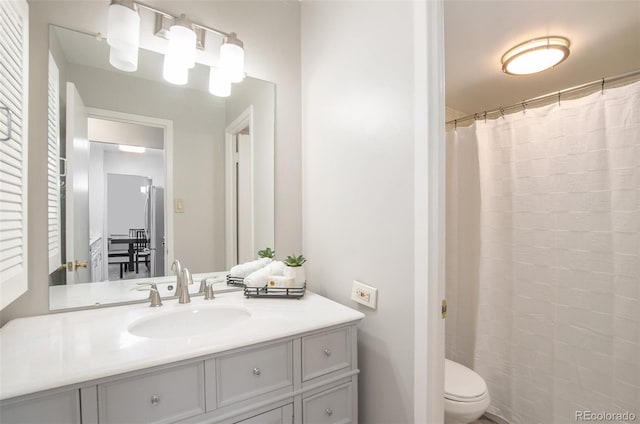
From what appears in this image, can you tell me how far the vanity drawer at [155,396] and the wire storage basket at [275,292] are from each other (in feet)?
1.70

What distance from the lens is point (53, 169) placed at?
113cm

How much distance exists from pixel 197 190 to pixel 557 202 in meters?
2.06

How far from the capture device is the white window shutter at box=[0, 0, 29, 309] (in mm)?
794

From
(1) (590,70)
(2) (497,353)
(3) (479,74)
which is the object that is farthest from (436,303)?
(1) (590,70)

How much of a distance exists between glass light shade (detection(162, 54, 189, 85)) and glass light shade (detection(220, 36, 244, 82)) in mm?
190

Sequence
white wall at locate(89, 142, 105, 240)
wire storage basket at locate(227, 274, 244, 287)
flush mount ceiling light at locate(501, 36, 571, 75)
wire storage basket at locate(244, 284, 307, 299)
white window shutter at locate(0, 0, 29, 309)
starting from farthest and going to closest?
flush mount ceiling light at locate(501, 36, 571, 75) → wire storage basket at locate(227, 274, 244, 287) → wire storage basket at locate(244, 284, 307, 299) → white wall at locate(89, 142, 105, 240) → white window shutter at locate(0, 0, 29, 309)

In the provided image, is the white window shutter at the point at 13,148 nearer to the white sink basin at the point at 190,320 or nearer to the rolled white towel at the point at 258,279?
the white sink basin at the point at 190,320

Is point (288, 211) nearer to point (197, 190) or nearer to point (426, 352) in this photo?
point (197, 190)

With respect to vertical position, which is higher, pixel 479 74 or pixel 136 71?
pixel 479 74

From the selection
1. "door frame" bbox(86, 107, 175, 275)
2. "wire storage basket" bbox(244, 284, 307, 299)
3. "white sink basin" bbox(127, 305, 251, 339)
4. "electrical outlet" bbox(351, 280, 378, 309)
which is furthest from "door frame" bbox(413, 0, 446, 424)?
"door frame" bbox(86, 107, 175, 275)

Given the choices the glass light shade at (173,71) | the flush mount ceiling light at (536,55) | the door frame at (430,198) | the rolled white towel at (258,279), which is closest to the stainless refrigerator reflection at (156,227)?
the rolled white towel at (258,279)

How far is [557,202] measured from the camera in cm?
173

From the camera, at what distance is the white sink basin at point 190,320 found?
1.14 meters

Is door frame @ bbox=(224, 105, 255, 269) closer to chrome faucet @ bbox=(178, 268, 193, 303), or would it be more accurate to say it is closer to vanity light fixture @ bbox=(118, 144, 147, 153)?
chrome faucet @ bbox=(178, 268, 193, 303)
